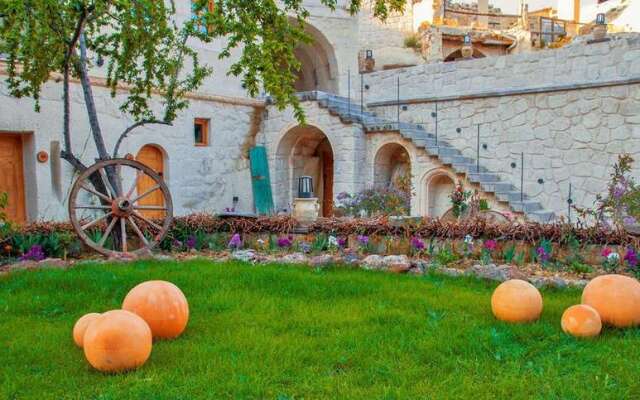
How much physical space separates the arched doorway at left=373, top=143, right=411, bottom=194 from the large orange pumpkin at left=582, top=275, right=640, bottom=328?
870 cm

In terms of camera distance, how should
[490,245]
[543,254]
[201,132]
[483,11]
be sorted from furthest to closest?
[483,11], [201,132], [490,245], [543,254]

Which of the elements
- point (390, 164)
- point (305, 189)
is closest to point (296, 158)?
point (390, 164)

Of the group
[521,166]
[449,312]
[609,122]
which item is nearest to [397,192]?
[521,166]

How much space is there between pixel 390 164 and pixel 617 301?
9.64 m

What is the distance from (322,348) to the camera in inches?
138

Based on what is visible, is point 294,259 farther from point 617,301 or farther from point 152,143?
point 152,143

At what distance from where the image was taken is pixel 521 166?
11398 mm

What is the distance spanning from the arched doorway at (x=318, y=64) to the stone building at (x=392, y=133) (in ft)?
0.50

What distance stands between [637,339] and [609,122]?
7.77m

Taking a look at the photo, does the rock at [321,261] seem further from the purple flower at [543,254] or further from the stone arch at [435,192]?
the stone arch at [435,192]

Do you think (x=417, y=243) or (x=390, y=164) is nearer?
(x=417, y=243)

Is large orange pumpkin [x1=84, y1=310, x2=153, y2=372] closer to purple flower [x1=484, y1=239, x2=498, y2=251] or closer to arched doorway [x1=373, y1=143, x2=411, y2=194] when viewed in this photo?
purple flower [x1=484, y1=239, x2=498, y2=251]

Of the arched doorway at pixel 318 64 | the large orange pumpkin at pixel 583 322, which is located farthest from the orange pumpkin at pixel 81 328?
the arched doorway at pixel 318 64

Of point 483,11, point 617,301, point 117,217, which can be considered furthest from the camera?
point 483,11
